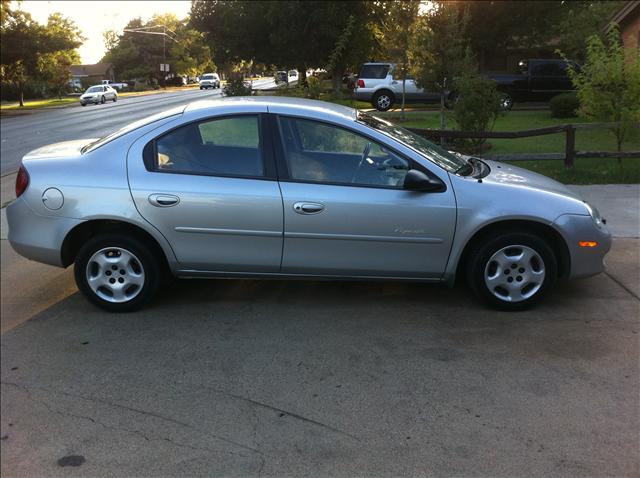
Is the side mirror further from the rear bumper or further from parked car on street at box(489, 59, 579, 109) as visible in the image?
parked car on street at box(489, 59, 579, 109)

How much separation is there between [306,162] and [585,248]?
7.45 feet

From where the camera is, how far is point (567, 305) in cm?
474

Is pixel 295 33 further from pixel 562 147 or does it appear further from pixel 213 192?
pixel 213 192

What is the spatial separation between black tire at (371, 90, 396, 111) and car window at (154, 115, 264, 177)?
1929 cm

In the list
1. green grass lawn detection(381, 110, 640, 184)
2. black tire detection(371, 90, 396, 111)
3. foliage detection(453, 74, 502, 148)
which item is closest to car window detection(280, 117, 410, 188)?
green grass lawn detection(381, 110, 640, 184)

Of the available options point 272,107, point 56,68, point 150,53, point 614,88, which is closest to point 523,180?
point 272,107

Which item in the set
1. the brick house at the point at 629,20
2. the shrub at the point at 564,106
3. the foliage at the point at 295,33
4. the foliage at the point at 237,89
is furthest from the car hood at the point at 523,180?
the foliage at the point at 295,33

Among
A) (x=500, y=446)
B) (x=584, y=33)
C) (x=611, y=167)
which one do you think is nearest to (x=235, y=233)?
(x=500, y=446)

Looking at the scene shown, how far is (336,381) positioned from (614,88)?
328 inches

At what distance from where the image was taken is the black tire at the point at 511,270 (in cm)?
445

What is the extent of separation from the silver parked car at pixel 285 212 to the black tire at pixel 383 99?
752 inches

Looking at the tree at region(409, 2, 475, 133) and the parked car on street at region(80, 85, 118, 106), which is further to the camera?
the parked car on street at region(80, 85, 118, 106)

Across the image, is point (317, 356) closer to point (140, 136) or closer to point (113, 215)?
point (113, 215)

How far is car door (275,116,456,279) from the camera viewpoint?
438 centimetres
